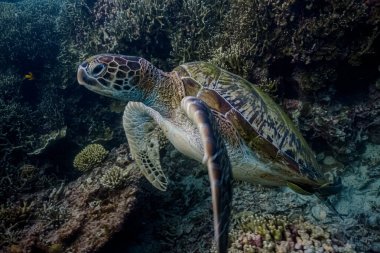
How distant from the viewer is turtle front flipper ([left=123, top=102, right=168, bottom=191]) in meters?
3.14

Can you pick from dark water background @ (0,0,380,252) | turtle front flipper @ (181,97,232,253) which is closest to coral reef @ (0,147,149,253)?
dark water background @ (0,0,380,252)

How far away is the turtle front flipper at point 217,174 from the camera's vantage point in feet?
5.14

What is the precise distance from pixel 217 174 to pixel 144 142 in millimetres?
1895

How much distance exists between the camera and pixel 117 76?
2.67 m

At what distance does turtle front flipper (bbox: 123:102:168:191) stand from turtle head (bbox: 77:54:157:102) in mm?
216

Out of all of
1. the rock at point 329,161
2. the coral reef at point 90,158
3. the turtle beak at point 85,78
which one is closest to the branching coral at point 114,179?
the coral reef at point 90,158

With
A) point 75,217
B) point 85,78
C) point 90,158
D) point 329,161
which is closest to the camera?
point 85,78

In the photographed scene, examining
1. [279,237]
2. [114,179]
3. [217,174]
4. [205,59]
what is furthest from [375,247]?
[205,59]

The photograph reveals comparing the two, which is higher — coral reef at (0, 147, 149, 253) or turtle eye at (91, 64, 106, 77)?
turtle eye at (91, 64, 106, 77)

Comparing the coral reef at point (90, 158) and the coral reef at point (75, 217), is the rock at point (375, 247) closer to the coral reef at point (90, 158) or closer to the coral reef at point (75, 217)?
the coral reef at point (75, 217)

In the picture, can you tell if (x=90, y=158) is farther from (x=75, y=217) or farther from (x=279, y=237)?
(x=279, y=237)

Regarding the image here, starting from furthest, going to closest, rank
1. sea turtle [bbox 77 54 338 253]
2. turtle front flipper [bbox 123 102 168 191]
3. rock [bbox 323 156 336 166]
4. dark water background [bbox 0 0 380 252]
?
rock [bbox 323 156 336 166] < dark water background [bbox 0 0 380 252] < turtle front flipper [bbox 123 102 168 191] < sea turtle [bbox 77 54 338 253]

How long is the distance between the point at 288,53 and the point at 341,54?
678mm

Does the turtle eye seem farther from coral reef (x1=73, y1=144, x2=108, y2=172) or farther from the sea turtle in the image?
coral reef (x1=73, y1=144, x2=108, y2=172)
